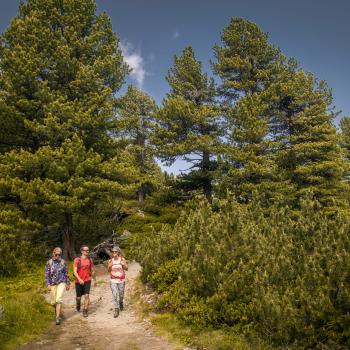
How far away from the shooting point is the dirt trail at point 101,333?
8.83 metres

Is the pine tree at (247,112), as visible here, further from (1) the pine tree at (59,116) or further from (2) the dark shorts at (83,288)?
(2) the dark shorts at (83,288)

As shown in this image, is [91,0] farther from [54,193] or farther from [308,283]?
[308,283]

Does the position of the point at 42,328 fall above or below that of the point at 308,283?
below

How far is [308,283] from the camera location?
7.39 m

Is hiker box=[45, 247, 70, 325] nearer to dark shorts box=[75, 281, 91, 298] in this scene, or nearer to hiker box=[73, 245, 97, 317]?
hiker box=[73, 245, 97, 317]

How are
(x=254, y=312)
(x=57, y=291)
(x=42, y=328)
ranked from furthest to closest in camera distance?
1. (x=57, y=291)
2. (x=42, y=328)
3. (x=254, y=312)

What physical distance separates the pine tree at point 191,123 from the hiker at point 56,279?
15.8 m

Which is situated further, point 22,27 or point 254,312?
point 22,27

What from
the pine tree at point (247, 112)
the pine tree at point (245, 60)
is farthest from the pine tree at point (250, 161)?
the pine tree at point (245, 60)

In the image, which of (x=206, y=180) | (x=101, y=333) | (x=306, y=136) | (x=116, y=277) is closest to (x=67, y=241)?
(x=116, y=277)

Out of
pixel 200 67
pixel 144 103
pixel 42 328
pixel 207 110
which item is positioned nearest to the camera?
pixel 42 328

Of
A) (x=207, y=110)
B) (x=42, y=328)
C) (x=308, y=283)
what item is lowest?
(x=42, y=328)

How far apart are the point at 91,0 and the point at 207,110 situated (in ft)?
34.6

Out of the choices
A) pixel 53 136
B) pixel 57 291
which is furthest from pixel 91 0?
pixel 57 291
